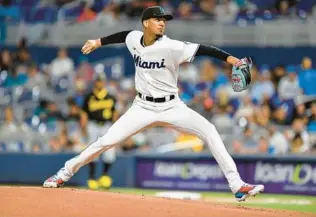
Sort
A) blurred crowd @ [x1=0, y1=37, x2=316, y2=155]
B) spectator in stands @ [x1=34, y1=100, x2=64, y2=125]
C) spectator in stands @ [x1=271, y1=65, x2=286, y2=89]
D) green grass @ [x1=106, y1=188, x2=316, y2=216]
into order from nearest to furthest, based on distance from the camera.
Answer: green grass @ [x1=106, y1=188, x2=316, y2=216] → blurred crowd @ [x1=0, y1=37, x2=316, y2=155] → spectator in stands @ [x1=271, y1=65, x2=286, y2=89] → spectator in stands @ [x1=34, y1=100, x2=64, y2=125]

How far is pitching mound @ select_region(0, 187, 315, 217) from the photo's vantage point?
7.98 metres

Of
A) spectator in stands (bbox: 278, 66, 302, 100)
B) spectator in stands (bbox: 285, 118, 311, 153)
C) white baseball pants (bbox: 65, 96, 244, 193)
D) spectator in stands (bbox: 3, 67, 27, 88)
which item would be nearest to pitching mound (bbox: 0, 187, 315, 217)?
white baseball pants (bbox: 65, 96, 244, 193)

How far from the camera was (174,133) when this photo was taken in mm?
15914

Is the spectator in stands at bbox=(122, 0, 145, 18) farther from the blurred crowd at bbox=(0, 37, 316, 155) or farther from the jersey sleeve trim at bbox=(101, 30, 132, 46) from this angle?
the jersey sleeve trim at bbox=(101, 30, 132, 46)

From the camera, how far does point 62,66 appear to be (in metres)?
18.7

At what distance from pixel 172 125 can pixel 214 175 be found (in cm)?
615

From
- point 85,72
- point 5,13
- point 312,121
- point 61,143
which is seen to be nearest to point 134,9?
point 85,72

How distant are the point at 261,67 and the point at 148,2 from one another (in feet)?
11.0

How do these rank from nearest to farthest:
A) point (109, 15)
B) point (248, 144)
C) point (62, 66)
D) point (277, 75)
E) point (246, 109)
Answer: point (248, 144) → point (246, 109) → point (277, 75) → point (62, 66) → point (109, 15)

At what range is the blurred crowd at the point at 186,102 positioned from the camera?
1515cm

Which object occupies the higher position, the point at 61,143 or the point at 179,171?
the point at 61,143

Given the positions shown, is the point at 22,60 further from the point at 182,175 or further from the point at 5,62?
the point at 182,175

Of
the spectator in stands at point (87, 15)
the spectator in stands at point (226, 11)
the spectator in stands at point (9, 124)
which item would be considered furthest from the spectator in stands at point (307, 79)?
the spectator in stands at point (9, 124)

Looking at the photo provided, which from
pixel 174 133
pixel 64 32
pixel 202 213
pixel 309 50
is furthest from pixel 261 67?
pixel 202 213
